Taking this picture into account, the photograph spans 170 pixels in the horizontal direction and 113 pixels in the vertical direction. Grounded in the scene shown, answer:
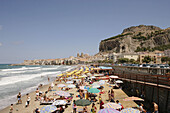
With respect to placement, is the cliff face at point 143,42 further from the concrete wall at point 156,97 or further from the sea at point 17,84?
the concrete wall at point 156,97

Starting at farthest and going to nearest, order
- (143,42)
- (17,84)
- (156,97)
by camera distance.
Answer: (143,42) < (17,84) < (156,97)

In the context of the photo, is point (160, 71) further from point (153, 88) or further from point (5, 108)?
point (5, 108)

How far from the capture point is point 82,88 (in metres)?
13.1

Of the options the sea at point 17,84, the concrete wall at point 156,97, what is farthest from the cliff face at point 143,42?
the concrete wall at point 156,97

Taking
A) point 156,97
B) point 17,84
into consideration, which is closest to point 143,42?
point 17,84

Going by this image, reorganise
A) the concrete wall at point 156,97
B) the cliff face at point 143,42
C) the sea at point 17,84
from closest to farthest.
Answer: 1. the concrete wall at point 156,97
2. the sea at point 17,84
3. the cliff face at point 143,42

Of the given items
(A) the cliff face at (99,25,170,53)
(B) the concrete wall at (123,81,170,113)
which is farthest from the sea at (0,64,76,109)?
(A) the cliff face at (99,25,170,53)

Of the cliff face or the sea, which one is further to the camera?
the cliff face

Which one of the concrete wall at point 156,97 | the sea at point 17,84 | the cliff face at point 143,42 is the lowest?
the sea at point 17,84

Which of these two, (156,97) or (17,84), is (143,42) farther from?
(156,97)

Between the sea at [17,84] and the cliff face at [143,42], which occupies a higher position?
the cliff face at [143,42]

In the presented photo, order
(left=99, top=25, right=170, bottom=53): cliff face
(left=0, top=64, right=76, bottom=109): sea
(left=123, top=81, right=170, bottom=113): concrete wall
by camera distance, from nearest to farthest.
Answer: (left=123, top=81, right=170, bottom=113): concrete wall, (left=0, top=64, right=76, bottom=109): sea, (left=99, top=25, right=170, bottom=53): cliff face

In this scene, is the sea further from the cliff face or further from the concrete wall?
the cliff face

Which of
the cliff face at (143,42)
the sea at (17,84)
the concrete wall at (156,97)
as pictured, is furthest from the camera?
the cliff face at (143,42)
